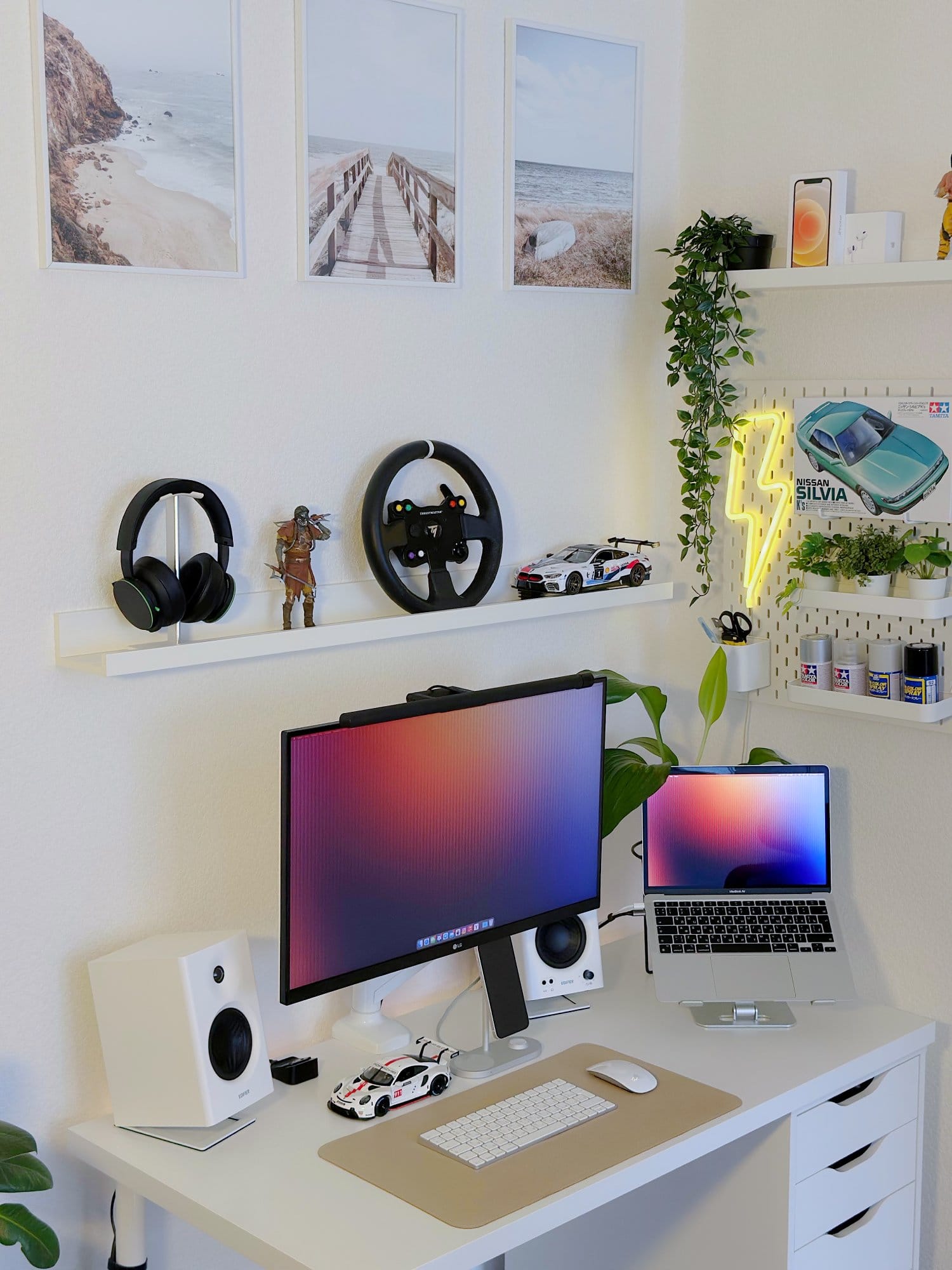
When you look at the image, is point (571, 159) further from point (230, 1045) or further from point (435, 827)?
point (230, 1045)

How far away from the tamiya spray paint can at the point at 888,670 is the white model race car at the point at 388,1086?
2.86 ft

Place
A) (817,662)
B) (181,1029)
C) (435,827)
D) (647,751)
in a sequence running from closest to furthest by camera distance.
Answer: (181,1029) < (435,827) < (817,662) < (647,751)

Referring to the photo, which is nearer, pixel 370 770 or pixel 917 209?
pixel 370 770

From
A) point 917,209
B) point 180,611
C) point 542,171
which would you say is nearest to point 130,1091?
point 180,611

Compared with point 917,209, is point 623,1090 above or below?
below

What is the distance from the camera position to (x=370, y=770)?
1.76m

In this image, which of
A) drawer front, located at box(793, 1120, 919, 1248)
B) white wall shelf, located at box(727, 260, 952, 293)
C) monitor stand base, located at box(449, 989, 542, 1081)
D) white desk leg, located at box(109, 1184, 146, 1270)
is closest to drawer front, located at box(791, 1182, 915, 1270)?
drawer front, located at box(793, 1120, 919, 1248)

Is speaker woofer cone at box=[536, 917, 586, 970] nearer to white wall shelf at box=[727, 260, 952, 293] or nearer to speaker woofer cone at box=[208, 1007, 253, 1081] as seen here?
speaker woofer cone at box=[208, 1007, 253, 1081]

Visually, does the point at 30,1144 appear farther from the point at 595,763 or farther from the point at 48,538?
the point at 595,763

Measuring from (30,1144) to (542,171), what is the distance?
1.59m

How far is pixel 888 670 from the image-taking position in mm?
2100

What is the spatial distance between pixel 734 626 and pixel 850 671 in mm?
244

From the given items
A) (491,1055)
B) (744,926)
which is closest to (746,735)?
(744,926)

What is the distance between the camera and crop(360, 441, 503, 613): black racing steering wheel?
6.46 feet
